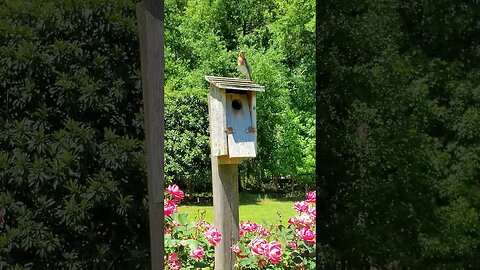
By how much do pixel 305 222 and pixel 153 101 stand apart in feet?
6.54

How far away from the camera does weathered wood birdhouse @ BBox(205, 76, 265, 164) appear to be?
4930 mm

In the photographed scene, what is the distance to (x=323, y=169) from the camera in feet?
7.82

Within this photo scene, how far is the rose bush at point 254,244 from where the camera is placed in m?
3.81

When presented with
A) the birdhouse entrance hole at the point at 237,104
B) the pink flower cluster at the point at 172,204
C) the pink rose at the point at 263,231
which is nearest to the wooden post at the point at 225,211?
the pink rose at the point at 263,231

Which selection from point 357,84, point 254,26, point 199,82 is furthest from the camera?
point 254,26

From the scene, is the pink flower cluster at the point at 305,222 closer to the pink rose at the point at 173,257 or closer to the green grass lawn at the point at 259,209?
the pink rose at the point at 173,257

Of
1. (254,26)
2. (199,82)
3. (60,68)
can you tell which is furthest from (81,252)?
(254,26)

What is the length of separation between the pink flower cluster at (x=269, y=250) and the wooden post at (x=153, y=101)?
1.40m

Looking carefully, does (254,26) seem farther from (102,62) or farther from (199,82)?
(102,62)

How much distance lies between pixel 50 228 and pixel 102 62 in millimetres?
741

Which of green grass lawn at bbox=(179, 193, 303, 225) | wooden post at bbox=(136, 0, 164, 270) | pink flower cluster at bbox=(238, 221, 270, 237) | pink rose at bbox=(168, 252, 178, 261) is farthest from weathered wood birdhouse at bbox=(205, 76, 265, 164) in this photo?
green grass lawn at bbox=(179, 193, 303, 225)

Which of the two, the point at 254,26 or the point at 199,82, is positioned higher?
the point at 254,26

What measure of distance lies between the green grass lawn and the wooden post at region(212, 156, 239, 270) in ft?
17.5

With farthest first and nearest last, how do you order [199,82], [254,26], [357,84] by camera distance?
[254,26] → [199,82] → [357,84]
